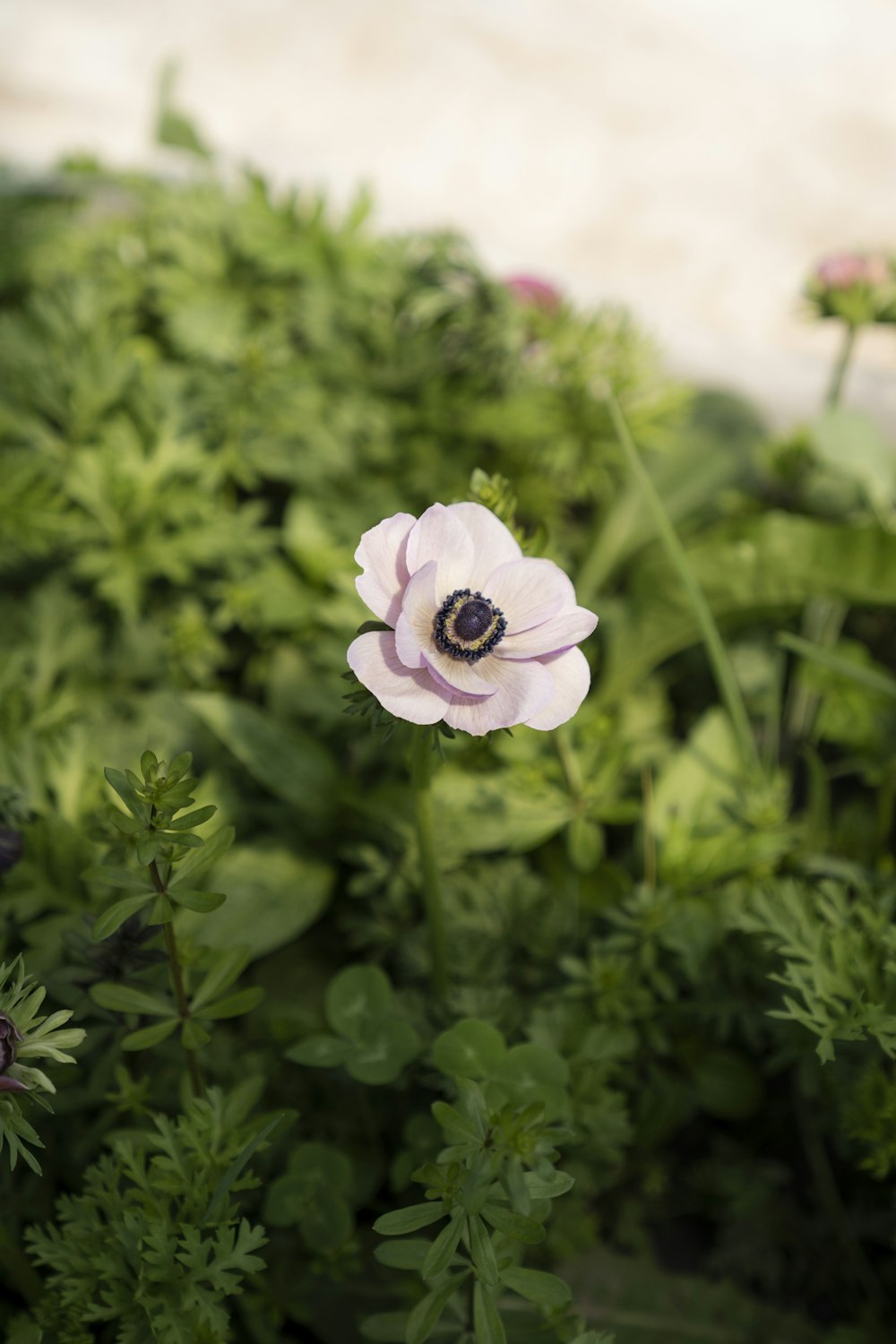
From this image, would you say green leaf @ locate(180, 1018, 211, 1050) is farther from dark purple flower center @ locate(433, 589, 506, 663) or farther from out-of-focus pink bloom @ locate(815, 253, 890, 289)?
out-of-focus pink bloom @ locate(815, 253, 890, 289)

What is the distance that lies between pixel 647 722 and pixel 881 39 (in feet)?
10.0

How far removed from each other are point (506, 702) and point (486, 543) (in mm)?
138

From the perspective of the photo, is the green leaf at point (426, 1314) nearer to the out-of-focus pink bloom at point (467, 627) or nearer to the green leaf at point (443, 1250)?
the green leaf at point (443, 1250)

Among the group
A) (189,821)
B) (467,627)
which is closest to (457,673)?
(467,627)

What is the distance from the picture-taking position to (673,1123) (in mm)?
1177

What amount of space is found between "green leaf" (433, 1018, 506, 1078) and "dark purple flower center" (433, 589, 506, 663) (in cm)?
37

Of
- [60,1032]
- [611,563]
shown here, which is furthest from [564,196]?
[60,1032]

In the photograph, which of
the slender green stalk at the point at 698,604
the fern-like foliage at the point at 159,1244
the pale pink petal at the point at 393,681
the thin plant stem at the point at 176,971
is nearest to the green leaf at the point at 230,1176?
the fern-like foliage at the point at 159,1244

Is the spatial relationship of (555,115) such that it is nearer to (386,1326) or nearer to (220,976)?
(220,976)

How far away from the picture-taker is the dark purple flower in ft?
3.41

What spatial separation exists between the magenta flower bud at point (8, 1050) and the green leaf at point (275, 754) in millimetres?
638

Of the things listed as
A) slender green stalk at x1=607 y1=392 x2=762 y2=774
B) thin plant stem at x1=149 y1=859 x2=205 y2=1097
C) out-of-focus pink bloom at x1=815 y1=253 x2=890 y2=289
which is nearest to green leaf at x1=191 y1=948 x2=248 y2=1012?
thin plant stem at x1=149 y1=859 x2=205 y2=1097

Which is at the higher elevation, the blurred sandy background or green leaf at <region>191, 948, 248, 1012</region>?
the blurred sandy background

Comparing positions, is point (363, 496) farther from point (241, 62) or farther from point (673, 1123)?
point (241, 62)
